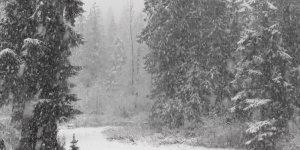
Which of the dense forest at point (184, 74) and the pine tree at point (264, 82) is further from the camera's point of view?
the pine tree at point (264, 82)

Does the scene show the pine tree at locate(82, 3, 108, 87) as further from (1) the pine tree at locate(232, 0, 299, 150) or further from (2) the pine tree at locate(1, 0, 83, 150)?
(2) the pine tree at locate(1, 0, 83, 150)

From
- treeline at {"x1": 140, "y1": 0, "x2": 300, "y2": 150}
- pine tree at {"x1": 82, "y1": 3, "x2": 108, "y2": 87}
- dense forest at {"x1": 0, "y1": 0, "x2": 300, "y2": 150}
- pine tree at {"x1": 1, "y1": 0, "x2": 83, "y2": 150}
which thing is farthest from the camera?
pine tree at {"x1": 82, "y1": 3, "x2": 108, "y2": 87}

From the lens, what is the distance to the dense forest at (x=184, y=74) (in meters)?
10.9

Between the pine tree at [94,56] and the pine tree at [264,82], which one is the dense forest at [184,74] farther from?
the pine tree at [94,56]

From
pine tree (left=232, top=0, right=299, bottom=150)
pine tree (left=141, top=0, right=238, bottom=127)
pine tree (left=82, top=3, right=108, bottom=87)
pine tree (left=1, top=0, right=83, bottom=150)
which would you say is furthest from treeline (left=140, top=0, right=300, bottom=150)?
pine tree (left=82, top=3, right=108, bottom=87)

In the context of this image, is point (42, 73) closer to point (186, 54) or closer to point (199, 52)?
point (186, 54)

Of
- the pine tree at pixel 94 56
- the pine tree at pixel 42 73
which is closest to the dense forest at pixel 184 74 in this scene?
the pine tree at pixel 42 73

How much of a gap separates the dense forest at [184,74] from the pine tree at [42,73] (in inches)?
1.1

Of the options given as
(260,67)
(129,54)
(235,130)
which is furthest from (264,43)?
(129,54)

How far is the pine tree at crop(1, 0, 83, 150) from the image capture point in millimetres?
10789

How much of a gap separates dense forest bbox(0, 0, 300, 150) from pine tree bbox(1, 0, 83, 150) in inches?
1.1

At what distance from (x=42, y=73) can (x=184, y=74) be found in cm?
1566

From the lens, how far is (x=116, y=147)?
1916cm

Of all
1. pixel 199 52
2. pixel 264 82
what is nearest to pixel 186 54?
pixel 199 52
